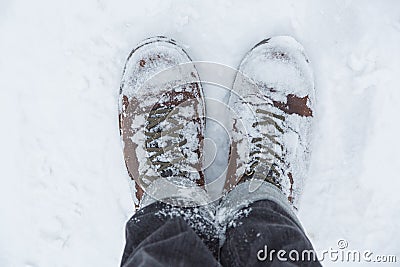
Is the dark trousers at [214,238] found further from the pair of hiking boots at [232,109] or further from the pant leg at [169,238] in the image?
the pair of hiking boots at [232,109]

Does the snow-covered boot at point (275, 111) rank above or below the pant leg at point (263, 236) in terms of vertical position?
above

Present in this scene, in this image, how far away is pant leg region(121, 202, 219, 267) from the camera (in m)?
0.63

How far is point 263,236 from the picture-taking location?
2.29ft

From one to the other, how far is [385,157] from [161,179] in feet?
1.93

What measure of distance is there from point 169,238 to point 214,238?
0.49 feet

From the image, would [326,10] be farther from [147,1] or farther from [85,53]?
[85,53]

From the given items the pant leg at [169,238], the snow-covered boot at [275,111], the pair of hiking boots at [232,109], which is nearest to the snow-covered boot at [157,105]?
the pair of hiking boots at [232,109]

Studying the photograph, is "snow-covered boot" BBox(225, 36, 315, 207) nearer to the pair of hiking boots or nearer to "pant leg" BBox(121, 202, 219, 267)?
the pair of hiking boots

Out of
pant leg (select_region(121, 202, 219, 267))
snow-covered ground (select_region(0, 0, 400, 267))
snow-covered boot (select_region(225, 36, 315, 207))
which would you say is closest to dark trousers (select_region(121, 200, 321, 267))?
pant leg (select_region(121, 202, 219, 267))

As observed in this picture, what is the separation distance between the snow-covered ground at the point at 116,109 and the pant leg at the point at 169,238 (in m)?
0.37

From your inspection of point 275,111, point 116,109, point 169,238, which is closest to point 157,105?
point 116,109

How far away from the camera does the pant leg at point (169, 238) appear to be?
0.63 m

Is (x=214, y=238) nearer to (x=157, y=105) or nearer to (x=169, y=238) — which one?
(x=169, y=238)

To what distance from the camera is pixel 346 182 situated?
107 centimetres
